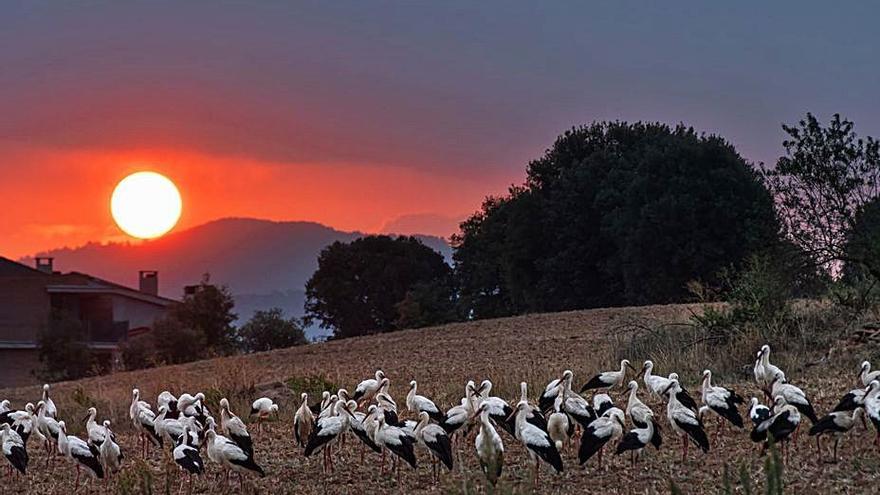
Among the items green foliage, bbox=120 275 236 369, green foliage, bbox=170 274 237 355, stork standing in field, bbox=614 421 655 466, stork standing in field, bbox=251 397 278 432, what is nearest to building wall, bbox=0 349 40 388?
green foliage, bbox=120 275 236 369

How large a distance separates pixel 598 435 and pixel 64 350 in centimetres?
4257

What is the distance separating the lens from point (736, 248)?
51.3 metres

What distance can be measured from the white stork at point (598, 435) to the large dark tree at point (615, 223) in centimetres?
3294

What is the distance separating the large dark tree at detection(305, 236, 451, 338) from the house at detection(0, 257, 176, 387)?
1407 centimetres

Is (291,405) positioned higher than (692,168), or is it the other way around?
(692,168)

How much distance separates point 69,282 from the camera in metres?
62.0

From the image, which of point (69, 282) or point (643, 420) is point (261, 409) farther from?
point (69, 282)

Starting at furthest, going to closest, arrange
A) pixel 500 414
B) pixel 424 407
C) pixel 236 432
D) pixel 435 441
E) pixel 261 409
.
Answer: pixel 261 409
pixel 424 407
pixel 500 414
pixel 236 432
pixel 435 441

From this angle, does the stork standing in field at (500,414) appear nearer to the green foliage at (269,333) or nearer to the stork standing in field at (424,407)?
the stork standing in field at (424,407)

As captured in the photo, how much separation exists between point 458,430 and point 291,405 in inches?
249

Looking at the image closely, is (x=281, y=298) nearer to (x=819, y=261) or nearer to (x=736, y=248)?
(x=736, y=248)

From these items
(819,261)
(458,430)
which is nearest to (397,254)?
(819,261)

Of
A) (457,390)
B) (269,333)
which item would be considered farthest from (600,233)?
(457,390)

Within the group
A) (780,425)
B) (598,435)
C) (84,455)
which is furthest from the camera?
(84,455)
